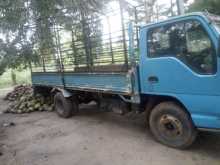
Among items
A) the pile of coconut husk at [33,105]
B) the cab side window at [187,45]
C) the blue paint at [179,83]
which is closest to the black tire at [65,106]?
the pile of coconut husk at [33,105]

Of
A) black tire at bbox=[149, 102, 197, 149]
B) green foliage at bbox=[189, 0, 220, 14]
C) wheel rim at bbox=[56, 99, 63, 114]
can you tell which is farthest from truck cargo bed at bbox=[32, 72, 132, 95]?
green foliage at bbox=[189, 0, 220, 14]

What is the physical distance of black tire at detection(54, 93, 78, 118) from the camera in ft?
21.3

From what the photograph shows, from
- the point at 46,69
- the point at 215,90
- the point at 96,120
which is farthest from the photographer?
the point at 46,69

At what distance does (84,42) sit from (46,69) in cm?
216

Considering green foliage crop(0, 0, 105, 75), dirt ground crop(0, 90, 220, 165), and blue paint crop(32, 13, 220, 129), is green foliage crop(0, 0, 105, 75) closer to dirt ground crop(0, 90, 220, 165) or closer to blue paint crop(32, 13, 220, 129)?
blue paint crop(32, 13, 220, 129)

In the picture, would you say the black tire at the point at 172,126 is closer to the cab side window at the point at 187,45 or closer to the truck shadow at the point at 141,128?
the truck shadow at the point at 141,128

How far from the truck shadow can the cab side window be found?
1.36 m

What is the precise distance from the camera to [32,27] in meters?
8.67

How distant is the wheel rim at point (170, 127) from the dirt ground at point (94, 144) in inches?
9.4

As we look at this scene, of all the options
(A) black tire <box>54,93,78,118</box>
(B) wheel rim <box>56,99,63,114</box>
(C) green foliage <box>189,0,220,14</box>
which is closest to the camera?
(C) green foliage <box>189,0,220,14</box>

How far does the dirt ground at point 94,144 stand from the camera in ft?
12.6

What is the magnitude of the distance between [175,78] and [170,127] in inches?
35.5

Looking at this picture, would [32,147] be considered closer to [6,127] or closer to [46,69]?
[6,127]

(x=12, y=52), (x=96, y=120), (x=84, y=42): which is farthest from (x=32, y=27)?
(x=96, y=120)
